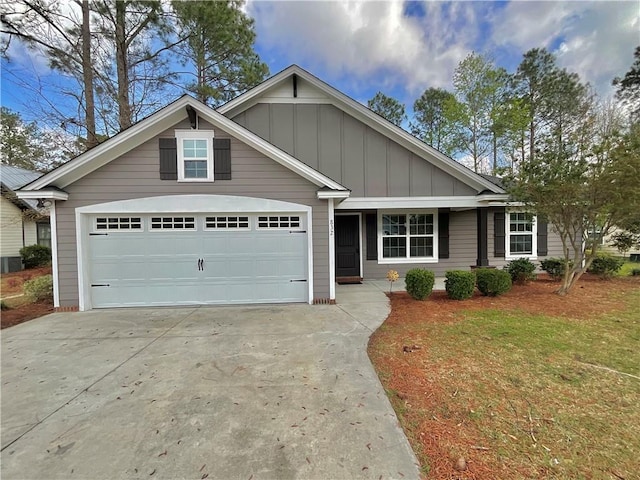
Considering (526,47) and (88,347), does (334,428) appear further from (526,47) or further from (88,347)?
(526,47)

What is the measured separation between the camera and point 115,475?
2121 millimetres

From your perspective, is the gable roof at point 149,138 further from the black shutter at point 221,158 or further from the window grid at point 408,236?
the window grid at point 408,236

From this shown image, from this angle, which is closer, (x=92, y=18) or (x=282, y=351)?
(x=282, y=351)

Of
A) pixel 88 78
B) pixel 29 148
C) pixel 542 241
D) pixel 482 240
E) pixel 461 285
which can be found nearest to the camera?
pixel 461 285

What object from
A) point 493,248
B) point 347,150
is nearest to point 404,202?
point 347,150

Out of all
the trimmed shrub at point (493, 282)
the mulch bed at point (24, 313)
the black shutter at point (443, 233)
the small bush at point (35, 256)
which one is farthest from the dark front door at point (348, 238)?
the small bush at point (35, 256)

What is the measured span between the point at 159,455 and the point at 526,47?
82.6 ft

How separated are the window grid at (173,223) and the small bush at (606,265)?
41.2 feet

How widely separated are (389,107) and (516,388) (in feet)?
77.1

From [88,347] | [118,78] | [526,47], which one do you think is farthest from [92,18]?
[526,47]

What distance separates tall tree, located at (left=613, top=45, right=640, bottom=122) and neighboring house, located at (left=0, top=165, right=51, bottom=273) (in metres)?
31.4

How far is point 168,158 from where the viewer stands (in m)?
6.62

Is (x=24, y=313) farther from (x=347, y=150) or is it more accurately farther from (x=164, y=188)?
(x=347, y=150)

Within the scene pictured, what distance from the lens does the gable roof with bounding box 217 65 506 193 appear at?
8969 millimetres
